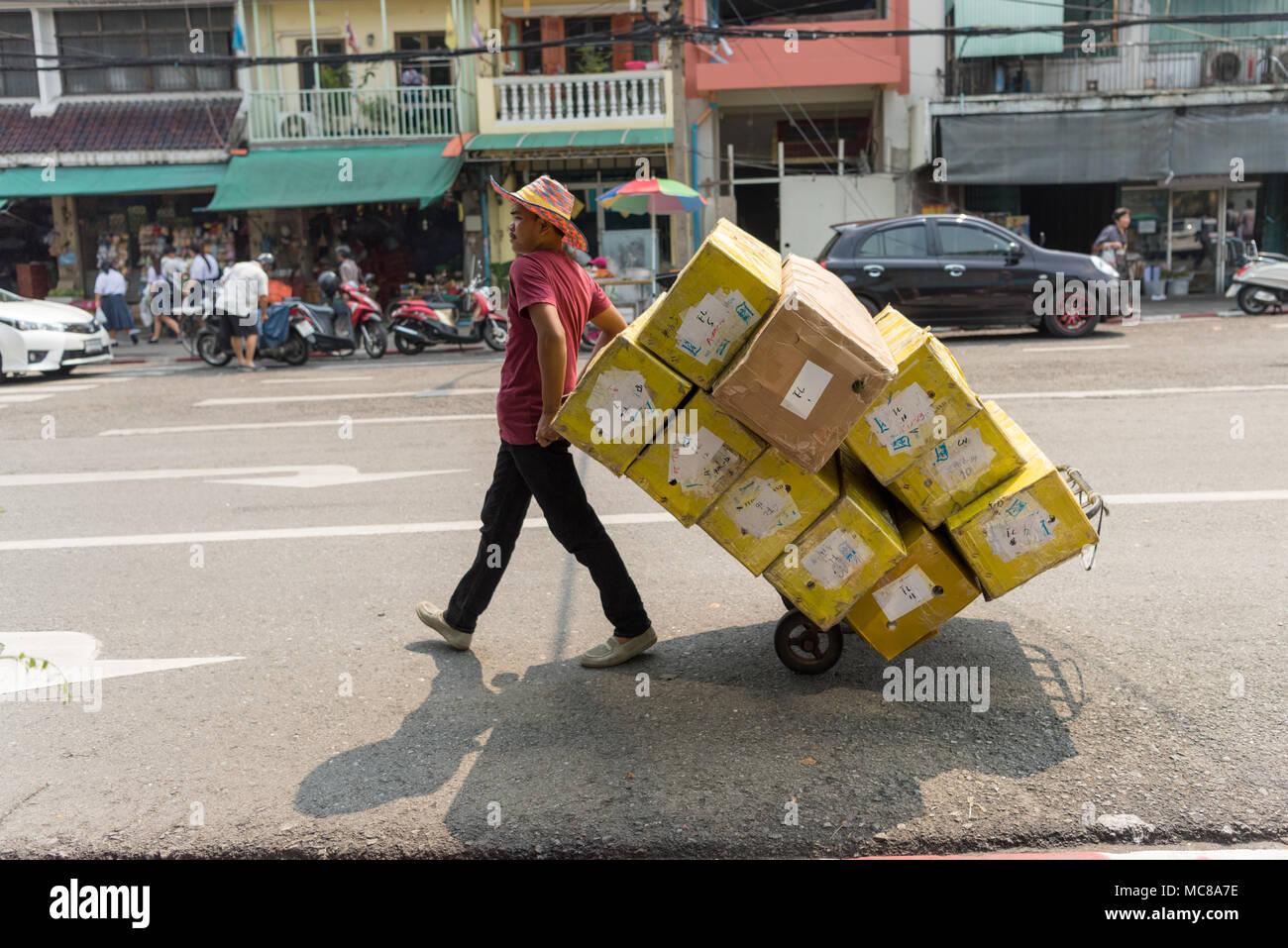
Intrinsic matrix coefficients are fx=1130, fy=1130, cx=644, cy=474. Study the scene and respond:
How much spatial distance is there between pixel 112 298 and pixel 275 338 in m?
6.15

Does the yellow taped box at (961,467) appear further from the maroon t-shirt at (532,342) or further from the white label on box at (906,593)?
the maroon t-shirt at (532,342)

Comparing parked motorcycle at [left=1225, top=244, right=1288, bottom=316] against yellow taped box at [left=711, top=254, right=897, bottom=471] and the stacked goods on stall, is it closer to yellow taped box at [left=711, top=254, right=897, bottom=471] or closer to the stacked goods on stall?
yellow taped box at [left=711, top=254, right=897, bottom=471]

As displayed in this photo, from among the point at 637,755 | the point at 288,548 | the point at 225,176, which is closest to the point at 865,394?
the point at 637,755

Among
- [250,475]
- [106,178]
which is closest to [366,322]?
[106,178]

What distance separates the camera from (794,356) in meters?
3.55

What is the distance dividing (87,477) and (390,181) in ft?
45.3

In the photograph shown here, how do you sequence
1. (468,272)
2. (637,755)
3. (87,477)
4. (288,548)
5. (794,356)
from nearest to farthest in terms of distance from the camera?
1. (794,356)
2. (637,755)
3. (288,548)
4. (87,477)
5. (468,272)

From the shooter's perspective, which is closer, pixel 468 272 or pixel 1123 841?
pixel 1123 841

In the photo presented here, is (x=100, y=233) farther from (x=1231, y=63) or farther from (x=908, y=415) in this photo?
(x=908, y=415)

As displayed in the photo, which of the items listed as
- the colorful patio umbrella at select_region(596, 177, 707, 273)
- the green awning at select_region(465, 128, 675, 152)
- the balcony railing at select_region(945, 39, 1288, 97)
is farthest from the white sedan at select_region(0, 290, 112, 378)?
the balcony railing at select_region(945, 39, 1288, 97)

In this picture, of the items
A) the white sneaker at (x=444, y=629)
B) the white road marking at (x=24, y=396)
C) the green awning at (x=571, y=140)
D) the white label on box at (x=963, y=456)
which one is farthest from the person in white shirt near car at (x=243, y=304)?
the white label on box at (x=963, y=456)

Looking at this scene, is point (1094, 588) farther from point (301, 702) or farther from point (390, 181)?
point (390, 181)

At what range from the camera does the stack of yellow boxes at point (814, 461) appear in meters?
3.67

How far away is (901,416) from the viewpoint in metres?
3.94
